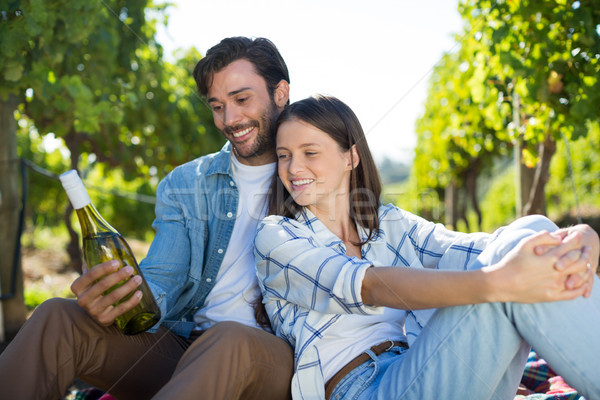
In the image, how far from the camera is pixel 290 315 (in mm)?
1806

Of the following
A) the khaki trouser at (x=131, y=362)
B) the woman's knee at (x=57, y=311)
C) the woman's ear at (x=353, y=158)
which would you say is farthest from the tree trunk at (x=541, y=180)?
the woman's knee at (x=57, y=311)

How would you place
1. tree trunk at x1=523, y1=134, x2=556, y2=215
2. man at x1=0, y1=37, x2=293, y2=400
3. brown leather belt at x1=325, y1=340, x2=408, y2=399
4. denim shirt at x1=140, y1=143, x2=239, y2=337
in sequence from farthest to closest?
tree trunk at x1=523, y1=134, x2=556, y2=215 < denim shirt at x1=140, y1=143, x2=239, y2=337 < brown leather belt at x1=325, y1=340, x2=408, y2=399 < man at x1=0, y1=37, x2=293, y2=400

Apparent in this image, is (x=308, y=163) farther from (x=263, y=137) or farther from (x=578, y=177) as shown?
(x=578, y=177)

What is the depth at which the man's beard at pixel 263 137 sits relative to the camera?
2.32 m

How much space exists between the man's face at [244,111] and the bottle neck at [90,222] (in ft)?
2.34

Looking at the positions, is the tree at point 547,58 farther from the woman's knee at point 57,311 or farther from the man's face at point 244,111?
the woman's knee at point 57,311

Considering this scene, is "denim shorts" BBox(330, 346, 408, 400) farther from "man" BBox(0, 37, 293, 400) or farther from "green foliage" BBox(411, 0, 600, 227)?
"green foliage" BBox(411, 0, 600, 227)

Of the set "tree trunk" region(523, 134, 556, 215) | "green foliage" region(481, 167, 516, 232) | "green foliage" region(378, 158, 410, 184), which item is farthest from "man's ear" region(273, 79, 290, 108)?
"green foliage" region(378, 158, 410, 184)

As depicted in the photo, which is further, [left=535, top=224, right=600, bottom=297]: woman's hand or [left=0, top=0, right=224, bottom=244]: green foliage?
[left=0, top=0, right=224, bottom=244]: green foliage

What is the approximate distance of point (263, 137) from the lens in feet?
7.70

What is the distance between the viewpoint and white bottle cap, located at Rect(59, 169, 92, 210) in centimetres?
155

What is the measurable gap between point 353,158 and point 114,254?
95cm

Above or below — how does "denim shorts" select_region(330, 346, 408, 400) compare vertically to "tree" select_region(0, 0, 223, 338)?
below

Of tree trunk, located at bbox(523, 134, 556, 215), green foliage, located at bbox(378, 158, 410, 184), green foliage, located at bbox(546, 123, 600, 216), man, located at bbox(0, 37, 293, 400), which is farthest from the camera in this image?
green foliage, located at bbox(378, 158, 410, 184)
